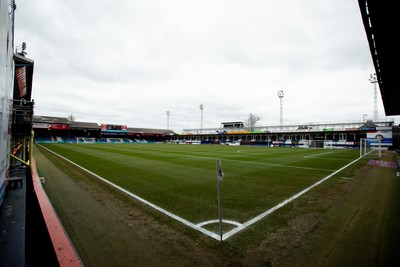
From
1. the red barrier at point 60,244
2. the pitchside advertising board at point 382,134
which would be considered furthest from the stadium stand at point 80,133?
the pitchside advertising board at point 382,134

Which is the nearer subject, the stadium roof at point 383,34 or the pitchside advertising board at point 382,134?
the stadium roof at point 383,34

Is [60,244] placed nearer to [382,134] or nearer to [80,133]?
[382,134]

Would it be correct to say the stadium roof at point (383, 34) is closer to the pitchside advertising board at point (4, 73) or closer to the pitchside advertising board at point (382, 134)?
the pitchside advertising board at point (4, 73)

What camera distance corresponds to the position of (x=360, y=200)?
21.0ft

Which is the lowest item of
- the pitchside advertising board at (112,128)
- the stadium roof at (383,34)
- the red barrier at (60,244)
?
the red barrier at (60,244)

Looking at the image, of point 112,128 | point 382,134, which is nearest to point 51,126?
point 112,128

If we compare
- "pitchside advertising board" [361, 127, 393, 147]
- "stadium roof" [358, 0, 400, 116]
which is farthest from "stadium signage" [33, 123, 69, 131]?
"pitchside advertising board" [361, 127, 393, 147]

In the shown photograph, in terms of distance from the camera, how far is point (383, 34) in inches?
265

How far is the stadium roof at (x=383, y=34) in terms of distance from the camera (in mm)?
5461

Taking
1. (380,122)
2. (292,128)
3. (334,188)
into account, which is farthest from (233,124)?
(334,188)

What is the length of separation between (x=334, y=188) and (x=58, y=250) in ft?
29.3

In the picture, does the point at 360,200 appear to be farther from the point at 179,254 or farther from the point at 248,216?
the point at 179,254

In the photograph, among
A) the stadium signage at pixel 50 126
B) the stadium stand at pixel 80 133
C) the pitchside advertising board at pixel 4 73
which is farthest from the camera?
the stadium stand at pixel 80 133

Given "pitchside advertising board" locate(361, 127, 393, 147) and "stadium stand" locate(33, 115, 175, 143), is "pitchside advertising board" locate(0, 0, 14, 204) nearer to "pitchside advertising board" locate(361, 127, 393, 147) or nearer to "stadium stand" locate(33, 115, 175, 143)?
"pitchside advertising board" locate(361, 127, 393, 147)
